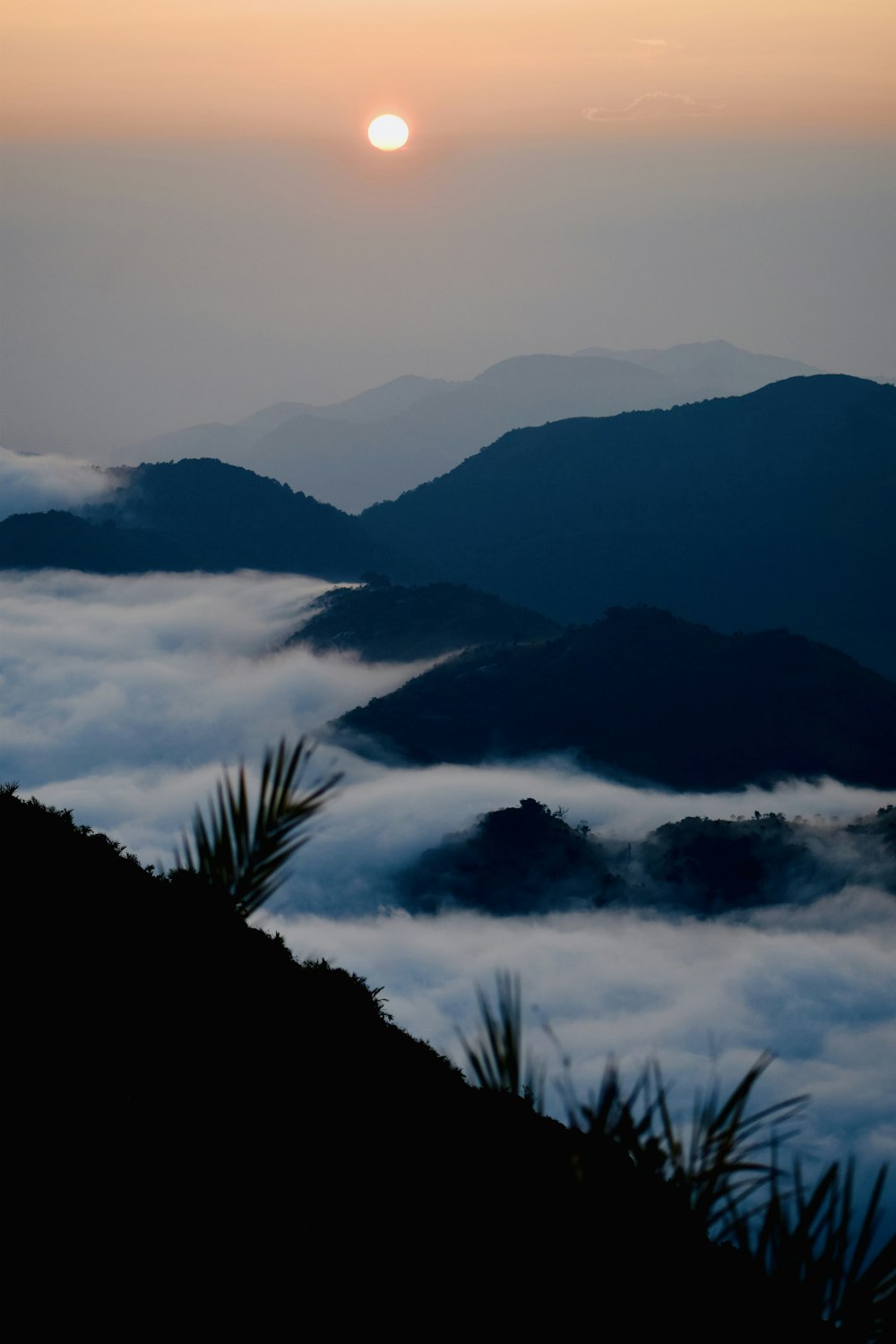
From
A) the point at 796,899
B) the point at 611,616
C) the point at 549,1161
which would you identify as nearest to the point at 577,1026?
the point at 796,899

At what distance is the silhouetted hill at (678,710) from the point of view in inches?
6816

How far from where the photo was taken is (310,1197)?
9.67m

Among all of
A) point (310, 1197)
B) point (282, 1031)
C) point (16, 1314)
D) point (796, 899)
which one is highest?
point (796, 899)

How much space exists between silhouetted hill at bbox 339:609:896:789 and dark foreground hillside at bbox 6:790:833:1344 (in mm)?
160096

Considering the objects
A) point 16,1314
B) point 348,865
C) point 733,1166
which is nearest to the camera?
point 733,1166

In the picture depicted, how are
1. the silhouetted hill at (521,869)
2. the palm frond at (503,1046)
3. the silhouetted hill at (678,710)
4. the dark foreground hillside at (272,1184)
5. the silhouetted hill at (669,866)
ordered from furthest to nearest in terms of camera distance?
the silhouetted hill at (678,710) → the silhouetted hill at (669,866) → the silhouetted hill at (521,869) → the dark foreground hillside at (272,1184) → the palm frond at (503,1046)

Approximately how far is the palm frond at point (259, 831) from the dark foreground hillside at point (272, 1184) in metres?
1.64

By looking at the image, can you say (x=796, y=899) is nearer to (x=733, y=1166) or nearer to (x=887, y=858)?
(x=887, y=858)

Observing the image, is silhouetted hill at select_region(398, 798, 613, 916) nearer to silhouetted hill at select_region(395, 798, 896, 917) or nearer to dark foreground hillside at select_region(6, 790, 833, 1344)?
silhouetted hill at select_region(395, 798, 896, 917)

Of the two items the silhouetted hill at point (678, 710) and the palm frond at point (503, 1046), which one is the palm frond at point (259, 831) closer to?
the palm frond at point (503, 1046)

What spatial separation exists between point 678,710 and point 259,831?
175 metres

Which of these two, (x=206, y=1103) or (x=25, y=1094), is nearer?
(x=25, y=1094)

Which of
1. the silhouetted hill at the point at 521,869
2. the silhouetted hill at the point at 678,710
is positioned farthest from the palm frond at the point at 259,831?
Result: the silhouetted hill at the point at 678,710

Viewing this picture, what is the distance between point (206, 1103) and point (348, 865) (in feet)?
536
